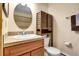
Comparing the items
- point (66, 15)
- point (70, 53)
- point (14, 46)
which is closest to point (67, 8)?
point (66, 15)

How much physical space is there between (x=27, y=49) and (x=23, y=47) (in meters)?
0.07

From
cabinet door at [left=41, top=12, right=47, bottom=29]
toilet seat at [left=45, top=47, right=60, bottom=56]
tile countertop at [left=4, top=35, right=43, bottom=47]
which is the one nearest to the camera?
tile countertop at [left=4, top=35, right=43, bottom=47]

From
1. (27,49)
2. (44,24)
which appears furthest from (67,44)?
(27,49)

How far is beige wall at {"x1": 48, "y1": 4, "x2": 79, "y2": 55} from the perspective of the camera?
1286 mm

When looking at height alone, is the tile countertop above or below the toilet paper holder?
above

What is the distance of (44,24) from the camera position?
54.9 inches

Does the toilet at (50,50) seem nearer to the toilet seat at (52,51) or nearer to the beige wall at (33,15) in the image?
the toilet seat at (52,51)

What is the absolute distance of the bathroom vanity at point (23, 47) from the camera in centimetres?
113

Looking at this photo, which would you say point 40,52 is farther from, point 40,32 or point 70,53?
point 70,53

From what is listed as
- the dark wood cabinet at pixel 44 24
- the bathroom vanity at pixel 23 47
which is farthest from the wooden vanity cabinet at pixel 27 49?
the dark wood cabinet at pixel 44 24

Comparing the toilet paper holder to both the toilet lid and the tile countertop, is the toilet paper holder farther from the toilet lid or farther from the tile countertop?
the tile countertop

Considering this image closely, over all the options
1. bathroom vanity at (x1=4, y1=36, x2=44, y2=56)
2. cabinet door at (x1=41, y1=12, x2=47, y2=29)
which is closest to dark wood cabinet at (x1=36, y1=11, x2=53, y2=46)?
cabinet door at (x1=41, y1=12, x2=47, y2=29)

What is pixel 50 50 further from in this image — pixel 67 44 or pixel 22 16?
pixel 22 16

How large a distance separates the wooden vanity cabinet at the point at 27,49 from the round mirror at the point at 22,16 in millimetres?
231
